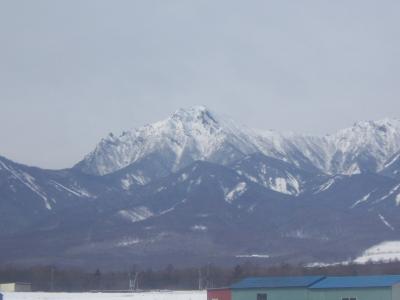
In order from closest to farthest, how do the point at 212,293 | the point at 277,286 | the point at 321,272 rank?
the point at 277,286 < the point at 212,293 < the point at 321,272

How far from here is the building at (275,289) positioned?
8225cm

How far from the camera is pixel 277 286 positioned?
275 feet

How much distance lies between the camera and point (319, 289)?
80688 mm

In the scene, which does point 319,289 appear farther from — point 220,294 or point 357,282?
point 220,294

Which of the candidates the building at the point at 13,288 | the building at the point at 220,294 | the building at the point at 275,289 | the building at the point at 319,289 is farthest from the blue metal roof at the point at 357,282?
the building at the point at 13,288

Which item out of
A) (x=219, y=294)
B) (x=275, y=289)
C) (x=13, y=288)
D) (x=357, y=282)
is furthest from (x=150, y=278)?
(x=357, y=282)

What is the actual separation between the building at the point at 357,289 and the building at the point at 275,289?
3.30ft

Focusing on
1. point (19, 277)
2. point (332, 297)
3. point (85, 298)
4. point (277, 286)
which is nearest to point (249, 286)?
point (277, 286)

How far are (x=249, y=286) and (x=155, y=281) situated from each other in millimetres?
75181

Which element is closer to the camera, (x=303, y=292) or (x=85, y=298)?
(x=303, y=292)

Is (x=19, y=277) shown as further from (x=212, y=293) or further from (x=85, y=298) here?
(x=212, y=293)

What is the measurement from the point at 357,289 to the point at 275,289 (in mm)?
7754

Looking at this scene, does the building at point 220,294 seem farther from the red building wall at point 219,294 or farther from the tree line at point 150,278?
the tree line at point 150,278

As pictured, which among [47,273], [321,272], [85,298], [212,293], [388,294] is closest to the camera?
[388,294]
